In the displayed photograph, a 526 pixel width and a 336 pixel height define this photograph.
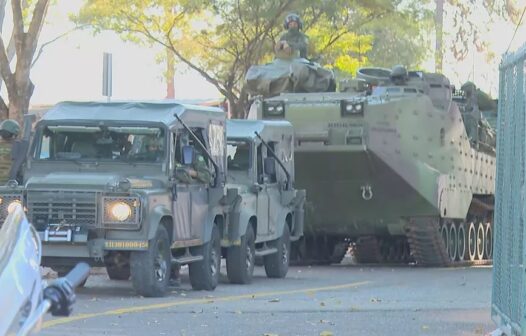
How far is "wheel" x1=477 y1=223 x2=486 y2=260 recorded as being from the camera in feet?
85.3

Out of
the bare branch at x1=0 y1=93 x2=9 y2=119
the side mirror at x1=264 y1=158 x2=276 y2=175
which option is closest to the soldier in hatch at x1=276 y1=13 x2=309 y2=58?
the bare branch at x1=0 y1=93 x2=9 y2=119

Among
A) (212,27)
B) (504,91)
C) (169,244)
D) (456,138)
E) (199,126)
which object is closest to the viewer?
(504,91)

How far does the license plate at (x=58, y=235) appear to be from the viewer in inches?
556

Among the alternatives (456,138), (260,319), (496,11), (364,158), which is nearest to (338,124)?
(364,158)

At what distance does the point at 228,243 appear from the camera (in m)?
16.9

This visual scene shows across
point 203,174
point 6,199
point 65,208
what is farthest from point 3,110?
point 65,208

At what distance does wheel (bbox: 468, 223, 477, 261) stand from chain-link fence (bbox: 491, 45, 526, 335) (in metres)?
15.8

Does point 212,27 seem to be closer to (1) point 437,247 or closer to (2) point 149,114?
(1) point 437,247

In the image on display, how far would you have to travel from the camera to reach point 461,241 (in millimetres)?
24781

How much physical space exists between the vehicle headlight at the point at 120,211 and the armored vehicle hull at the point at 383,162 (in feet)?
25.8

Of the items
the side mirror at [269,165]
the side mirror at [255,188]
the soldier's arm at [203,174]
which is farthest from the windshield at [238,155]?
the soldier's arm at [203,174]

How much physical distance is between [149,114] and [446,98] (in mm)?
9186

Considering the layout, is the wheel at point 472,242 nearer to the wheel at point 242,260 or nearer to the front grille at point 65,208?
the wheel at point 242,260

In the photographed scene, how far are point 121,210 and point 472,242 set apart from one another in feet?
41.2
